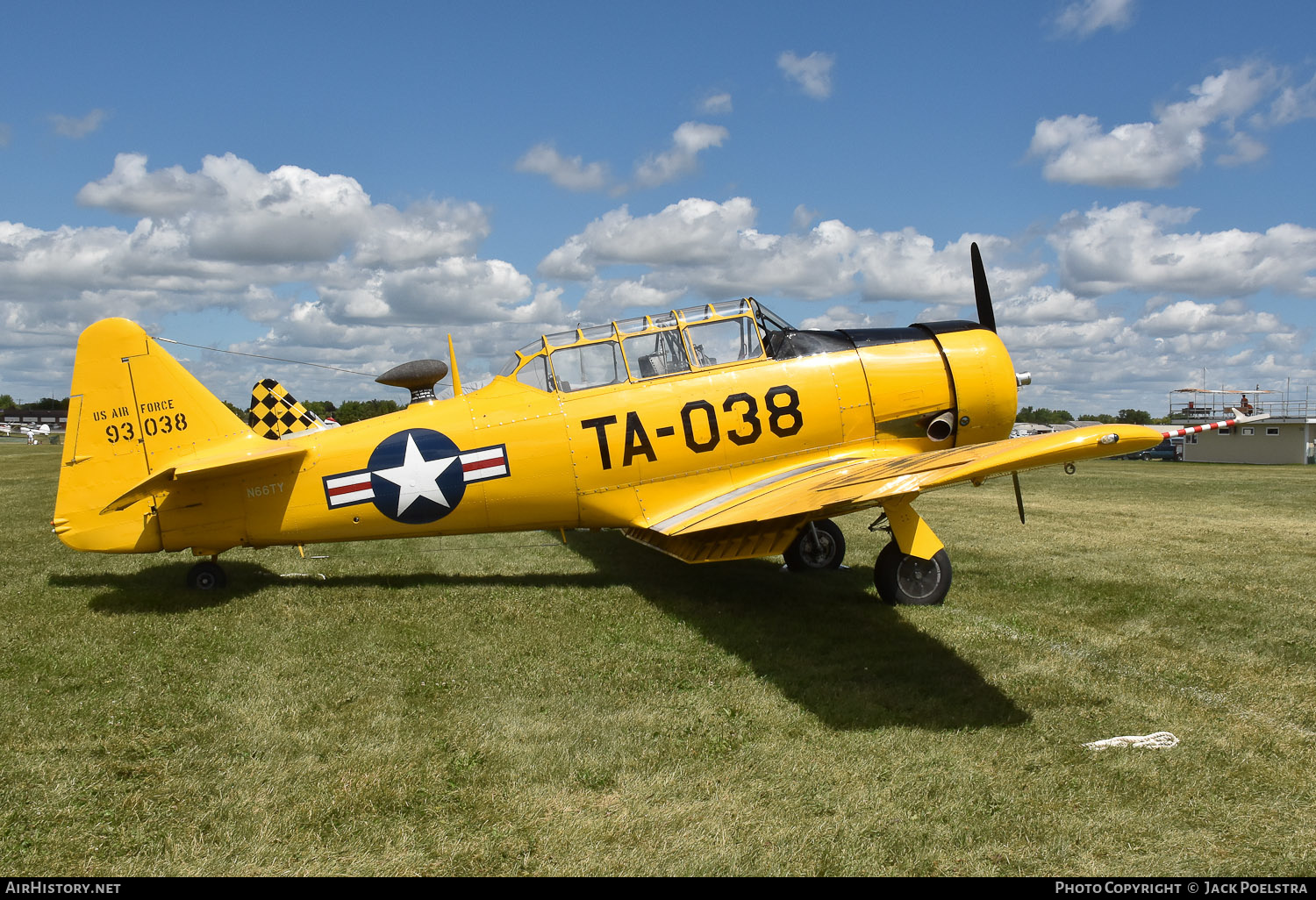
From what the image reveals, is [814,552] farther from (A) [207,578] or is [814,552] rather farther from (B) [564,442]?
(A) [207,578]

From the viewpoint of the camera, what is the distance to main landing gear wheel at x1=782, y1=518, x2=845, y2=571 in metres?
8.86

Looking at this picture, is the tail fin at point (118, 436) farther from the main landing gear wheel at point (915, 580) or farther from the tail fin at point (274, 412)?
the tail fin at point (274, 412)


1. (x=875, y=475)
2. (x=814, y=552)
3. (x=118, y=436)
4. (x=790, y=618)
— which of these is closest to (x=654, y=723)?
(x=790, y=618)

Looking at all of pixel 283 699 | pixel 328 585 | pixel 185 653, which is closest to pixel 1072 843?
pixel 283 699

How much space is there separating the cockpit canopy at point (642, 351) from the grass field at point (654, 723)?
80.2 inches

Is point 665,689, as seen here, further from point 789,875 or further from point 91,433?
point 91,433

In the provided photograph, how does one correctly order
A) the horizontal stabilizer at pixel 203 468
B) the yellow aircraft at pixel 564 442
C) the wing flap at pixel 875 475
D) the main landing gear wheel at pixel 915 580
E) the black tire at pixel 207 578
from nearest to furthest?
the wing flap at pixel 875 475 < the horizontal stabilizer at pixel 203 468 < the main landing gear wheel at pixel 915 580 < the yellow aircraft at pixel 564 442 < the black tire at pixel 207 578

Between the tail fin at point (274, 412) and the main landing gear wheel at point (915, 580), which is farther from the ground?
the tail fin at point (274, 412)

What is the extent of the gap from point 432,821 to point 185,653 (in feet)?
10.8

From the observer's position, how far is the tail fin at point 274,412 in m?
15.0

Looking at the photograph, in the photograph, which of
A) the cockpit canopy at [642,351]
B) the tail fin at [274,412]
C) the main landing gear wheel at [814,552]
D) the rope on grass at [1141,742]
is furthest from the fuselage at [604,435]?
the tail fin at [274,412]

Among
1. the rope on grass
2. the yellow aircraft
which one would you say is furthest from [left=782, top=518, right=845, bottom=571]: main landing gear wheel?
the rope on grass

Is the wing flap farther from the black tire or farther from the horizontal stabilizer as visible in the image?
the black tire

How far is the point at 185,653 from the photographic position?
5824 millimetres
